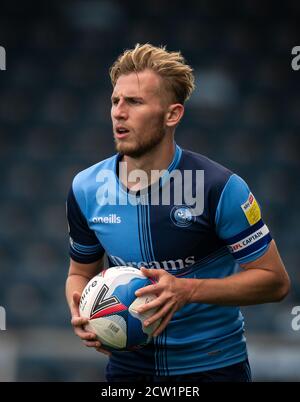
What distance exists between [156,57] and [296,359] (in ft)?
18.2

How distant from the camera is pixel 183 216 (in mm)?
4332

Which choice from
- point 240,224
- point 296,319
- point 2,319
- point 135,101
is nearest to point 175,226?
point 240,224

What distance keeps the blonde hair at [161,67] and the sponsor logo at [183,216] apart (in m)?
0.61

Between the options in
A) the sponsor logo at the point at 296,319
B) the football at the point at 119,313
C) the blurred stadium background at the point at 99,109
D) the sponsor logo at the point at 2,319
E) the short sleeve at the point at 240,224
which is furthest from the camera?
the blurred stadium background at the point at 99,109

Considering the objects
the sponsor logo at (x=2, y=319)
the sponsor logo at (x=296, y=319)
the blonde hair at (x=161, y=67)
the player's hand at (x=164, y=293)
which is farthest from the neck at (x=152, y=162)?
the sponsor logo at (x=296, y=319)

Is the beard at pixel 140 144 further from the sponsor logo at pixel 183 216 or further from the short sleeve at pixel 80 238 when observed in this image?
the short sleeve at pixel 80 238

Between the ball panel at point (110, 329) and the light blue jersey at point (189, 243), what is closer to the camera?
the ball panel at point (110, 329)

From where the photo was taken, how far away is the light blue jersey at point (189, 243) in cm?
430

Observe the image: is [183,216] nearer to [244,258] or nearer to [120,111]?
[244,258]

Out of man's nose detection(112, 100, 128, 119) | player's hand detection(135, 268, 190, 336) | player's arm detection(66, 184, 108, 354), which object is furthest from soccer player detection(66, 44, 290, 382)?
player's hand detection(135, 268, 190, 336)

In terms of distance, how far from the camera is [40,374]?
9203 mm

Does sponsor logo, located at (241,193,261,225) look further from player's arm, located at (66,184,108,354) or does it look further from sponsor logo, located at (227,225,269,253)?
player's arm, located at (66,184,108,354)

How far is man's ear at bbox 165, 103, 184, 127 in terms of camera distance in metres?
4.45
